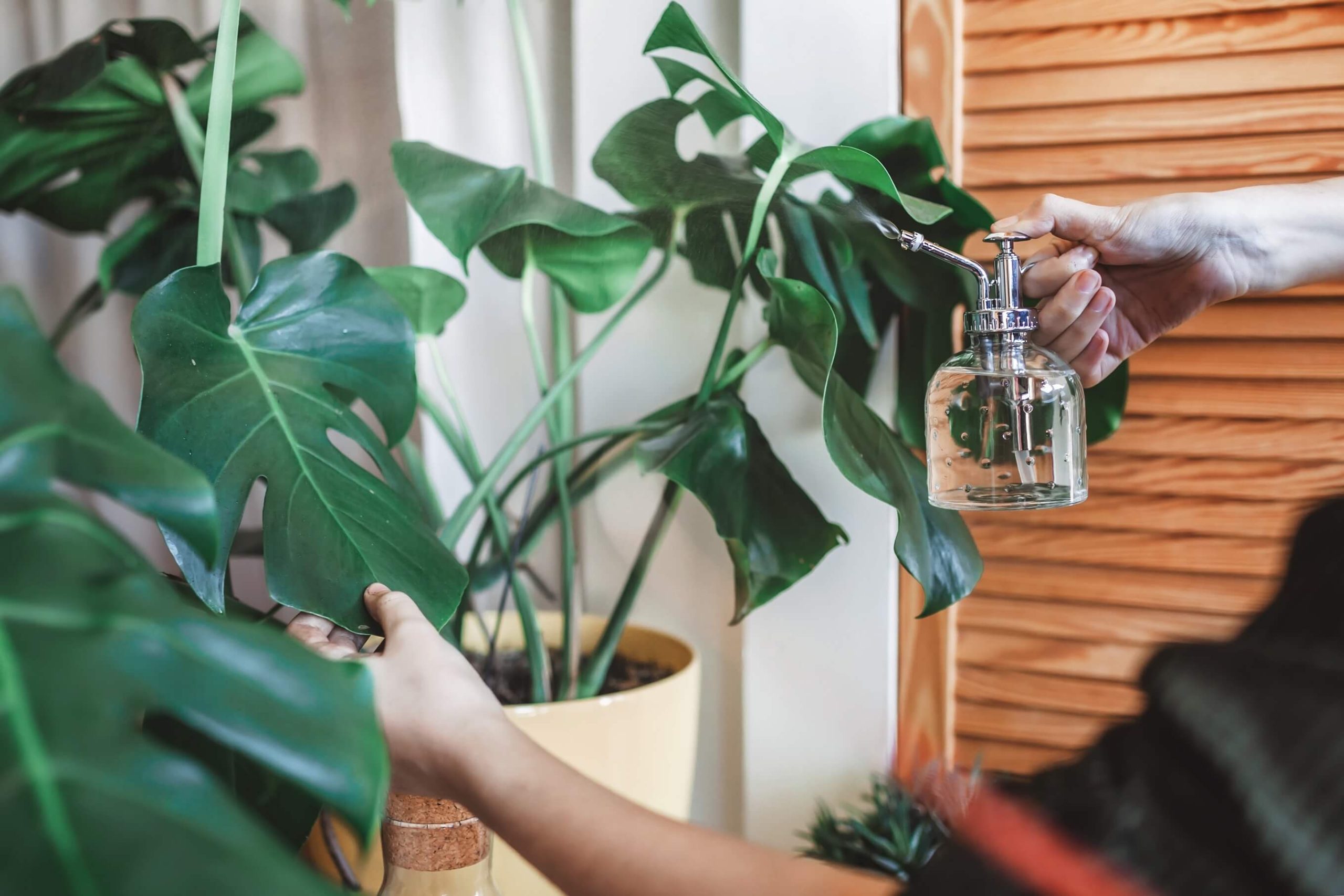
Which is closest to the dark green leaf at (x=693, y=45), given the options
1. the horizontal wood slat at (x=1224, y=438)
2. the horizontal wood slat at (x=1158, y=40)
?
the horizontal wood slat at (x=1158, y=40)

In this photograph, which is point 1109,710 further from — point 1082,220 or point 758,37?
point 758,37

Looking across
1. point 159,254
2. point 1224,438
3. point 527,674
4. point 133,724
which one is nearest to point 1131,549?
point 1224,438

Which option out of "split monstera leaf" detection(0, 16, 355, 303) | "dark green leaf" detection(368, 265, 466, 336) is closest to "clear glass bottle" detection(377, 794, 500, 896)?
"dark green leaf" detection(368, 265, 466, 336)

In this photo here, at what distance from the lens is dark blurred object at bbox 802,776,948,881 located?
2.79ft

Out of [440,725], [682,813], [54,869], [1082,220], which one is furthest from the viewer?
[682,813]

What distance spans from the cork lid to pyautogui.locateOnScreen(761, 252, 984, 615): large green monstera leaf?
0.32 m

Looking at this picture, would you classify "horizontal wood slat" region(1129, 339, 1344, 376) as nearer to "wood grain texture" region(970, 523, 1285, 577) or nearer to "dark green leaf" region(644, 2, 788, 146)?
"wood grain texture" region(970, 523, 1285, 577)

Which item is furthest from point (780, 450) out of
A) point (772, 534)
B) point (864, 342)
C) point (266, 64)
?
point (266, 64)

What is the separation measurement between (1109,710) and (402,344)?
0.70 meters

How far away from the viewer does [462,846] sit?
1.98ft

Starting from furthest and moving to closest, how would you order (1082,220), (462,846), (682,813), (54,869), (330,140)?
(330,140), (682,813), (1082,220), (462,846), (54,869)

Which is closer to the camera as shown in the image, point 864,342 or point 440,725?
point 440,725

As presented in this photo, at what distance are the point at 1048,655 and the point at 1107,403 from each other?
0.25 meters

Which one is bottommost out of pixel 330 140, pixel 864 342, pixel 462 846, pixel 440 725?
pixel 462 846
